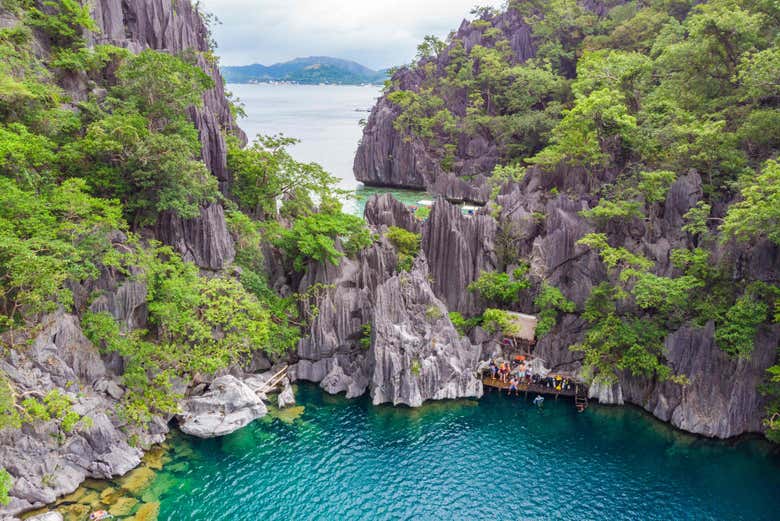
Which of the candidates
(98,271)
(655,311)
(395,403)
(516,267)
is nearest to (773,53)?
(655,311)

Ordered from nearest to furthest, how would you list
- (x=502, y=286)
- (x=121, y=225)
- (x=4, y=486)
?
(x=4, y=486)
(x=121, y=225)
(x=502, y=286)

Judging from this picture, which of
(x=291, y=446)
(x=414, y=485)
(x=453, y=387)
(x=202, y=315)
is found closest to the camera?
Answer: (x=414, y=485)

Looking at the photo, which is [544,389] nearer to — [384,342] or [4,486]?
[384,342]

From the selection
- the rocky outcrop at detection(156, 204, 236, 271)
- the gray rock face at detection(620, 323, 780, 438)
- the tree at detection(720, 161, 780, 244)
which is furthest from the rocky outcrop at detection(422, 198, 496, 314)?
the tree at detection(720, 161, 780, 244)

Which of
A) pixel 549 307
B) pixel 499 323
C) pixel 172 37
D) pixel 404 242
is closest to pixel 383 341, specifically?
pixel 499 323

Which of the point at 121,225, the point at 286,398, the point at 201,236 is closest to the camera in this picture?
the point at 121,225

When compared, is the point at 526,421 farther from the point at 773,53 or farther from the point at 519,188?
the point at 773,53

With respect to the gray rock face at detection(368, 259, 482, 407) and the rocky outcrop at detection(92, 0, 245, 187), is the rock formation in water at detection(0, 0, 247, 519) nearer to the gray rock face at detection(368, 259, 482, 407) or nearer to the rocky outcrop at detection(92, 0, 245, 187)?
the rocky outcrop at detection(92, 0, 245, 187)
